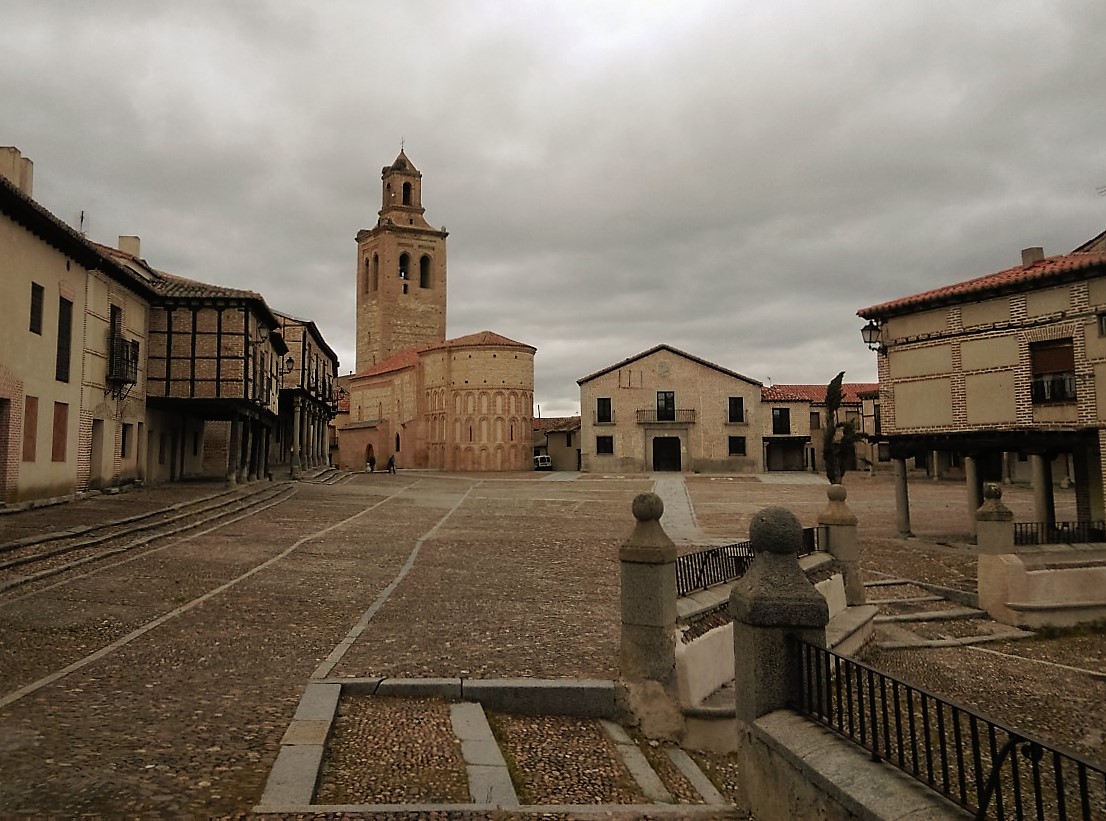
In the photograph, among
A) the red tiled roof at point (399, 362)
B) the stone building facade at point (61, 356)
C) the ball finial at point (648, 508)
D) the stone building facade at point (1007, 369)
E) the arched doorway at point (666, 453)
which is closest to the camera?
the ball finial at point (648, 508)

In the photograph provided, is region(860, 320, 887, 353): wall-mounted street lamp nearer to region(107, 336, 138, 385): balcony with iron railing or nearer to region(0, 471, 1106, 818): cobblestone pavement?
region(0, 471, 1106, 818): cobblestone pavement

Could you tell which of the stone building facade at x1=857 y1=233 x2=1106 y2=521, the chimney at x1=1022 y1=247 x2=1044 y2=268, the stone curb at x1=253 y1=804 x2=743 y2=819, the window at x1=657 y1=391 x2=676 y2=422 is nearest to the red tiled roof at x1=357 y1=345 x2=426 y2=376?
the window at x1=657 y1=391 x2=676 y2=422

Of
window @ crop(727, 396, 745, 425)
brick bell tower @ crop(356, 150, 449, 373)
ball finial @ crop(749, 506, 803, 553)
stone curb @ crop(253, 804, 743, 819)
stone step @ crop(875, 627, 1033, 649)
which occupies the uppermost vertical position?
brick bell tower @ crop(356, 150, 449, 373)

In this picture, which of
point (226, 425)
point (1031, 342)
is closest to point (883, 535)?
point (1031, 342)

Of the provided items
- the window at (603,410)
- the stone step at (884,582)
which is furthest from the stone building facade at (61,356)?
the window at (603,410)

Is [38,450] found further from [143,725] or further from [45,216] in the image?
[143,725]

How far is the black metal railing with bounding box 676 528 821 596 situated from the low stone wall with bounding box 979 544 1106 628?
5650mm

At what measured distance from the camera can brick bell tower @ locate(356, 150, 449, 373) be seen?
219 feet

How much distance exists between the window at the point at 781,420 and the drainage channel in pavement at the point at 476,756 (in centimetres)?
4664

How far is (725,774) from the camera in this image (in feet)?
19.4

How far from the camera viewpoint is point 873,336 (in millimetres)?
21234

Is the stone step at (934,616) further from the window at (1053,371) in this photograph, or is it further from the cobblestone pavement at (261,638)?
the window at (1053,371)

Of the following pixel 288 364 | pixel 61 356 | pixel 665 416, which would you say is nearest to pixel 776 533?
pixel 61 356

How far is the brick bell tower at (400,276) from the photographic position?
219ft
